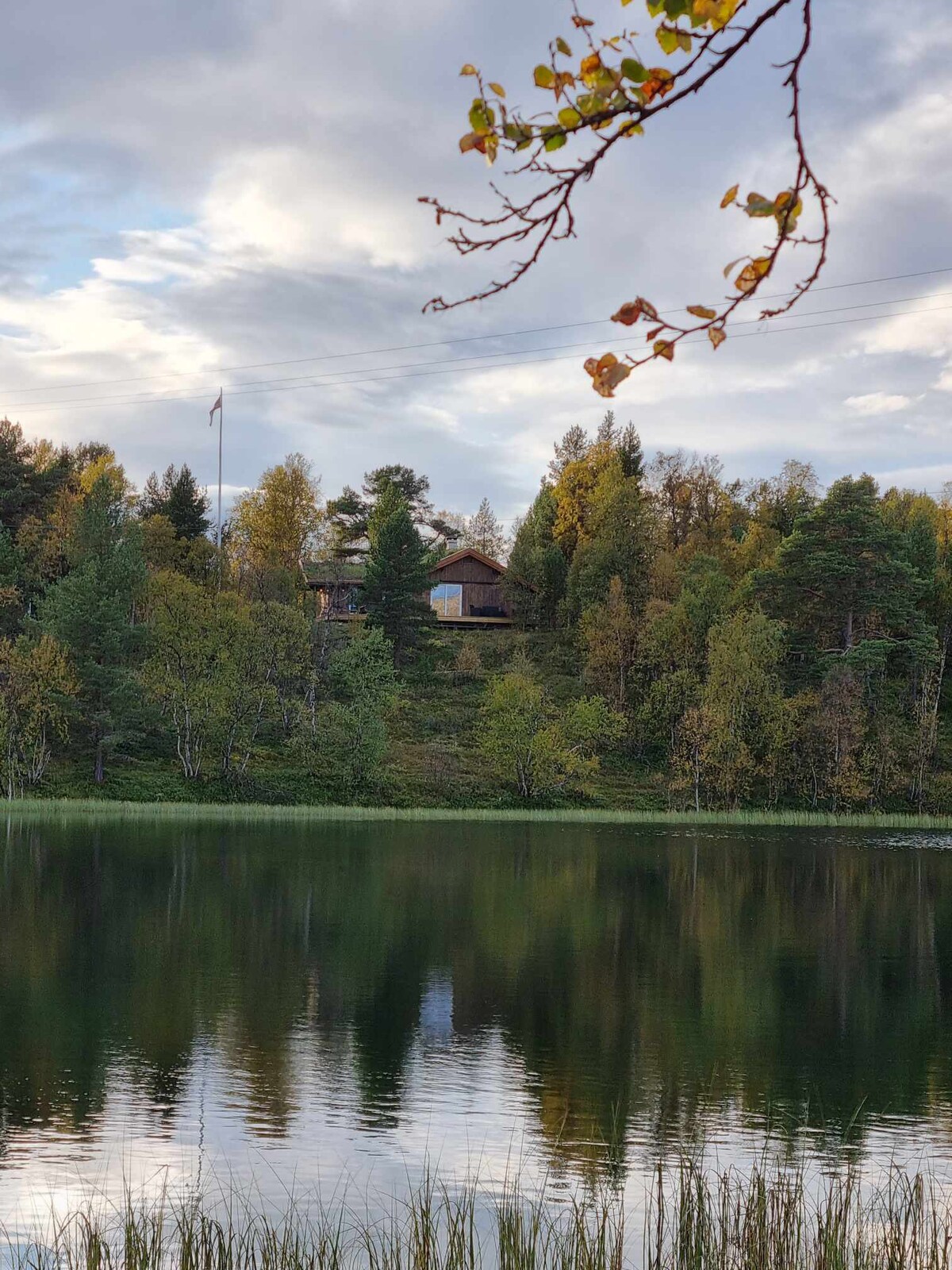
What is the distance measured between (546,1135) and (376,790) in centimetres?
5365

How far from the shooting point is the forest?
64.8 metres

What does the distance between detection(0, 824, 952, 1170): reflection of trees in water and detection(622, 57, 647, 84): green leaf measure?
33.7 feet

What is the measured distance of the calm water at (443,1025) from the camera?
12.4m

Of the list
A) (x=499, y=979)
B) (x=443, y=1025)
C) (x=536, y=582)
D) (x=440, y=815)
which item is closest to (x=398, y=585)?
(x=536, y=582)

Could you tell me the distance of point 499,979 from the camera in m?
21.7

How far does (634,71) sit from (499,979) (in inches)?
751

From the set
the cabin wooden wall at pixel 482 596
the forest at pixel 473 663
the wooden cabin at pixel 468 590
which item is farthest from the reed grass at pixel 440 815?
the cabin wooden wall at pixel 482 596

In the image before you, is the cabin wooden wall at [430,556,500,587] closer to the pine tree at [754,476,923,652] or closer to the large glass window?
the large glass window

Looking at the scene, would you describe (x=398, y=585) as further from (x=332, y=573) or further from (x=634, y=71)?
(x=634, y=71)

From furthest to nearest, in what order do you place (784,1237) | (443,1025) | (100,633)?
1. (100,633)
2. (443,1025)
3. (784,1237)

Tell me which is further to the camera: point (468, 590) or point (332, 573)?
point (468, 590)

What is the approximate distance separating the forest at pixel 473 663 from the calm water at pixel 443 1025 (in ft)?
89.5

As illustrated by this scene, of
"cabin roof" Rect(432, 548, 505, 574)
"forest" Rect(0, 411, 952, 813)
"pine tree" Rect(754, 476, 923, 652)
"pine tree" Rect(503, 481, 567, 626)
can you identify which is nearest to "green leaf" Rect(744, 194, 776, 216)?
"forest" Rect(0, 411, 952, 813)

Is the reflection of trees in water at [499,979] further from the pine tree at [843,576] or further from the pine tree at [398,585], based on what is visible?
the pine tree at [398,585]
